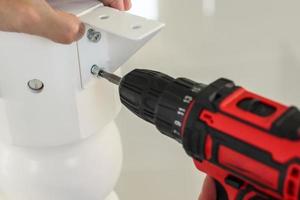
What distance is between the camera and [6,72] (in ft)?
1.92

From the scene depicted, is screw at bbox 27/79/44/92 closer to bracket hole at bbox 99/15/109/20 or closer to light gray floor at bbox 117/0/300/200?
bracket hole at bbox 99/15/109/20

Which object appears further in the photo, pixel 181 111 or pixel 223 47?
pixel 223 47

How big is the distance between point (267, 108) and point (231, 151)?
0.04m

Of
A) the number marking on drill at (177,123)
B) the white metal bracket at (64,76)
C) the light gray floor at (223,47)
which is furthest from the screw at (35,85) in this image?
the light gray floor at (223,47)

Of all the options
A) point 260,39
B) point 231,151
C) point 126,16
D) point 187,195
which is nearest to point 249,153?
point 231,151

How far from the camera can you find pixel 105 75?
620mm

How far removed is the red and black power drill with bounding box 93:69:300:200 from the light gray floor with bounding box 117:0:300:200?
436 mm

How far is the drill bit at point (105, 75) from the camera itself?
0.61 meters

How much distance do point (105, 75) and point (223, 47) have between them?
1.93ft

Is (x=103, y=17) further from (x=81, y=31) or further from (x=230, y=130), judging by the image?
(x=230, y=130)

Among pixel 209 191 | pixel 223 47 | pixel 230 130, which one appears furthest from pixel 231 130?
pixel 223 47

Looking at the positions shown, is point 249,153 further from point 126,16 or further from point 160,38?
point 160,38

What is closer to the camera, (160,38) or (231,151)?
(231,151)

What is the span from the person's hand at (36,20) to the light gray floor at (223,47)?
18.8 inches
